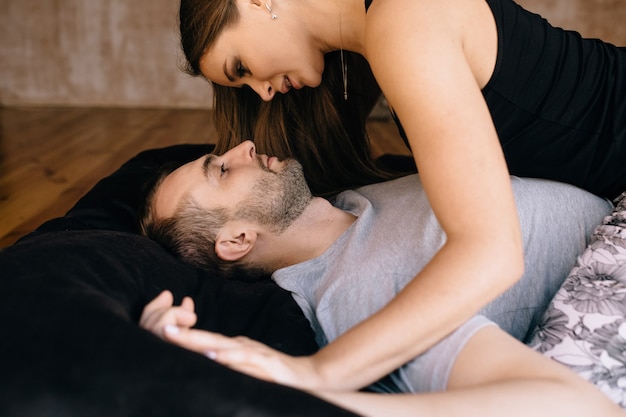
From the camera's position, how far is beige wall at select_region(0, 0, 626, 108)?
6516mm

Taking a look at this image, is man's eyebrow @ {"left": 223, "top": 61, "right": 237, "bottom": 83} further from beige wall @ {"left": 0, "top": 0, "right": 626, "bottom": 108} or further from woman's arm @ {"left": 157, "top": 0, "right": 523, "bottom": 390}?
beige wall @ {"left": 0, "top": 0, "right": 626, "bottom": 108}

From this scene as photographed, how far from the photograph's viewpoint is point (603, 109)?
64.1 inches

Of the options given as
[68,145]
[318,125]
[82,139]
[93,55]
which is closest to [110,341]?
[318,125]

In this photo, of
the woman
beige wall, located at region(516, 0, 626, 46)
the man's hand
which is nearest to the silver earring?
the woman

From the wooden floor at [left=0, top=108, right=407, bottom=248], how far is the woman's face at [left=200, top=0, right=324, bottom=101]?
55.3 inches

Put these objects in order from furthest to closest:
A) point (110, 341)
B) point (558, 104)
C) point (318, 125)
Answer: point (318, 125)
point (558, 104)
point (110, 341)

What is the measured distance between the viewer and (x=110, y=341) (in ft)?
3.21

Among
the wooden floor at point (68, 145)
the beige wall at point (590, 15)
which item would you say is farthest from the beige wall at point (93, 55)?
the beige wall at point (590, 15)

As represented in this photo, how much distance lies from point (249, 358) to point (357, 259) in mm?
528

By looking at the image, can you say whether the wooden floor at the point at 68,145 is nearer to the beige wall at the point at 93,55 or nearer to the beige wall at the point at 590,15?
the beige wall at the point at 93,55

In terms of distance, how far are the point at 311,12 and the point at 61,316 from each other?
93 centimetres

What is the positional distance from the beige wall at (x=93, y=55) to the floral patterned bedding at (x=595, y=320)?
554cm

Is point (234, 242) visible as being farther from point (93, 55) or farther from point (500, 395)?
point (93, 55)

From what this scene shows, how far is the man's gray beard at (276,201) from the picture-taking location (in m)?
1.76
